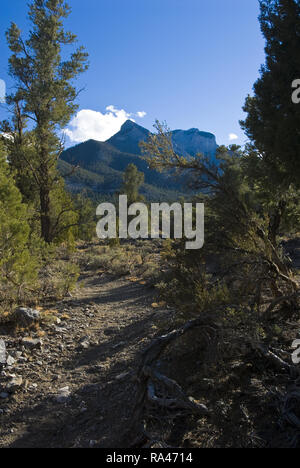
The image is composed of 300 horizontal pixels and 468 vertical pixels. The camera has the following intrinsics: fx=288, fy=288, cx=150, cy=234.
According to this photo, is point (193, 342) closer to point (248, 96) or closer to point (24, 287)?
point (248, 96)

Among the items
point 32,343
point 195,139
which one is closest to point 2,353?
point 32,343

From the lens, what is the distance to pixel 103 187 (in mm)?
109688

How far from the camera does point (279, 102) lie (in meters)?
4.14

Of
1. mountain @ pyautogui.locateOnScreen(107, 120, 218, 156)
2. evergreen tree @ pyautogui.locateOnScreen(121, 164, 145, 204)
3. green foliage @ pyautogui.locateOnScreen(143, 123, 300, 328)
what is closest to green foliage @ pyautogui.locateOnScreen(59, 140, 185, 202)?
mountain @ pyautogui.locateOnScreen(107, 120, 218, 156)

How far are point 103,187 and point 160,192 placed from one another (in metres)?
23.3

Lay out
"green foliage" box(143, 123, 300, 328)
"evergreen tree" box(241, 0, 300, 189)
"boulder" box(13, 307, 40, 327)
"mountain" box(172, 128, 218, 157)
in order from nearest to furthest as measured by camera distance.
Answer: "evergreen tree" box(241, 0, 300, 189)
"green foliage" box(143, 123, 300, 328)
"boulder" box(13, 307, 40, 327)
"mountain" box(172, 128, 218, 157)

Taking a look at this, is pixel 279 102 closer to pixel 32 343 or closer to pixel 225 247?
pixel 225 247

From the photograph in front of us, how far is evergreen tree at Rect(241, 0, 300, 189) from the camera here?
3883 mm

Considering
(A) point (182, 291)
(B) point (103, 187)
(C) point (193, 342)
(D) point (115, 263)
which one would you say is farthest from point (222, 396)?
(B) point (103, 187)

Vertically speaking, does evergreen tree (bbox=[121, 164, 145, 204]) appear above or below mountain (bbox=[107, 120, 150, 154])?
below

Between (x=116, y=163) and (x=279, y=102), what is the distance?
129453 mm

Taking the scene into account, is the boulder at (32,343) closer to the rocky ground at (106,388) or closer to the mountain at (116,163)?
the rocky ground at (106,388)

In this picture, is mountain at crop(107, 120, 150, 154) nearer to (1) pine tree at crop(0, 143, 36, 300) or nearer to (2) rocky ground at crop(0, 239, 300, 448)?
(1) pine tree at crop(0, 143, 36, 300)

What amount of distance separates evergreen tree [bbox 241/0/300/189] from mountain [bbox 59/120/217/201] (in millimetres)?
71847
